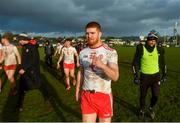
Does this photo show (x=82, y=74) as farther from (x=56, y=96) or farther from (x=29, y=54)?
(x=56, y=96)

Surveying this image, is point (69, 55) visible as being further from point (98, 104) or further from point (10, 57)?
point (98, 104)

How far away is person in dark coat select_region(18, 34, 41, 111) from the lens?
10.2 meters

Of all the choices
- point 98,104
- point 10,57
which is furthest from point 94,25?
point 10,57

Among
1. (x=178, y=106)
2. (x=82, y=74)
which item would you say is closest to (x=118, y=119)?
(x=178, y=106)

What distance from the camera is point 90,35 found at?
5.44 m

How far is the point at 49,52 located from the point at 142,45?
64.4 feet

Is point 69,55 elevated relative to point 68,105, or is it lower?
elevated

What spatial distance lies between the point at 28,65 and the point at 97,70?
15.9 feet

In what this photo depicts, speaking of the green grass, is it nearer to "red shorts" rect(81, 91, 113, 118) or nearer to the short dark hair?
"red shorts" rect(81, 91, 113, 118)

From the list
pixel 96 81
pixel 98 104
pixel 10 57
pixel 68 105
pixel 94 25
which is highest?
pixel 94 25

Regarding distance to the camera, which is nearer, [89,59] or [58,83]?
[89,59]

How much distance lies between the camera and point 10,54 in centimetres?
1337

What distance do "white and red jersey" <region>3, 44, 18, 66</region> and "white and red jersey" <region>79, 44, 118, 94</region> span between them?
788 centimetres

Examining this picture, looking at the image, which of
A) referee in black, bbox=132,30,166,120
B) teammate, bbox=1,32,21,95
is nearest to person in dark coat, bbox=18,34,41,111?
referee in black, bbox=132,30,166,120
